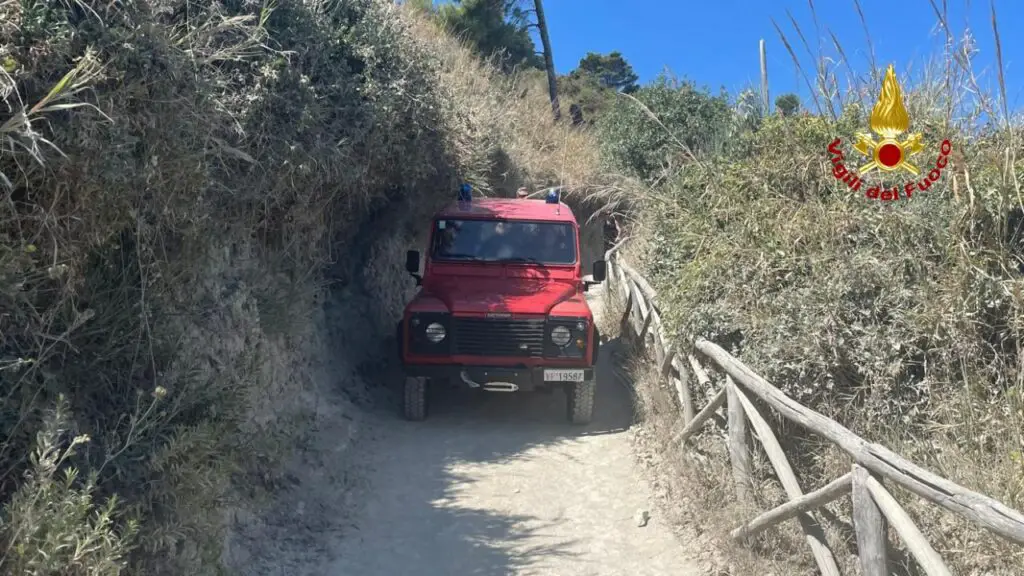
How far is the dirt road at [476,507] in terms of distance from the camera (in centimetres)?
484

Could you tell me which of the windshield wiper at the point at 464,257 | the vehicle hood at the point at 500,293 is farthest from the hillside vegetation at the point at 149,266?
the windshield wiper at the point at 464,257

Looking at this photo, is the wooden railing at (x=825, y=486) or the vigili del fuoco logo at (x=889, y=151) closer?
the wooden railing at (x=825, y=486)

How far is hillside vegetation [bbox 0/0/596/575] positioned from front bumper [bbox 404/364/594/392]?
1.36 m

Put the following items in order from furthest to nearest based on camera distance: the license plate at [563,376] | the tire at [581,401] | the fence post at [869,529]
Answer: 1. the tire at [581,401]
2. the license plate at [563,376]
3. the fence post at [869,529]

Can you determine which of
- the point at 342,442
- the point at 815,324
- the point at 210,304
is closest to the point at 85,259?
the point at 210,304

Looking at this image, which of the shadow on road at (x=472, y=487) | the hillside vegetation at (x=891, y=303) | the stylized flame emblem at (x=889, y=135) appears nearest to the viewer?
the hillside vegetation at (x=891, y=303)

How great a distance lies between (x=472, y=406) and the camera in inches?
323

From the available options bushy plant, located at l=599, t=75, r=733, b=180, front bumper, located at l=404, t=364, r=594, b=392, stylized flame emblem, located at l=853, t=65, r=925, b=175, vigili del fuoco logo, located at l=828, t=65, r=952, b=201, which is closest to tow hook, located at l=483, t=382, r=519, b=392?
front bumper, located at l=404, t=364, r=594, b=392

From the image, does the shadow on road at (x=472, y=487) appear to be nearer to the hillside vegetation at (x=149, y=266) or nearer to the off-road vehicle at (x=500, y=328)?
the off-road vehicle at (x=500, y=328)

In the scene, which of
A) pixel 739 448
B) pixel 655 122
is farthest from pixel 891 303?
pixel 655 122

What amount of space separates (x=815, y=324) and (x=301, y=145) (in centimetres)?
385

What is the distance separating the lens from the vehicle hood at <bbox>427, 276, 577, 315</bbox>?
286 inches

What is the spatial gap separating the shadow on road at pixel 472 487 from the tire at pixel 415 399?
0.36 feet

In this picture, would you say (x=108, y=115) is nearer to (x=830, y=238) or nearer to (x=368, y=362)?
(x=830, y=238)
